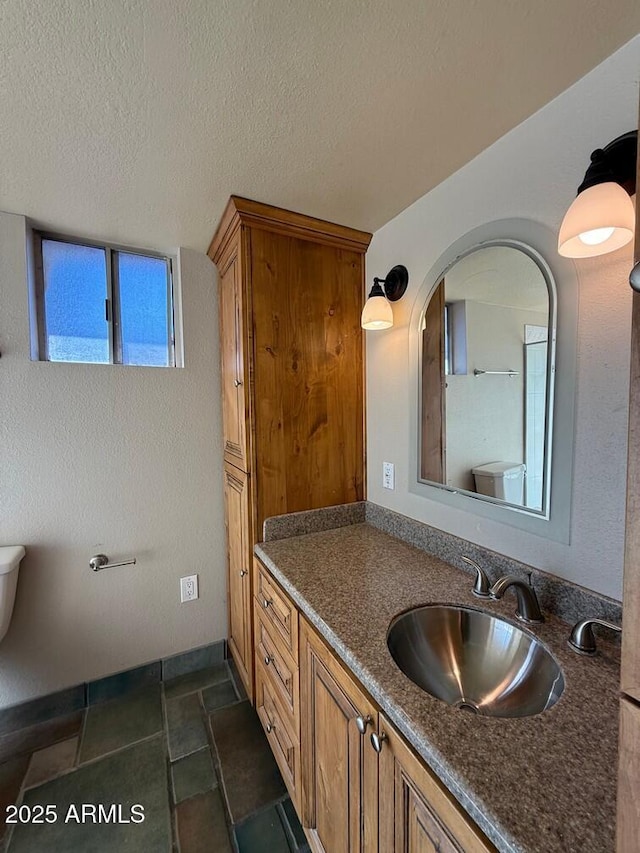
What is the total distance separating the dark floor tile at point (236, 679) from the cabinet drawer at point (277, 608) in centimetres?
68

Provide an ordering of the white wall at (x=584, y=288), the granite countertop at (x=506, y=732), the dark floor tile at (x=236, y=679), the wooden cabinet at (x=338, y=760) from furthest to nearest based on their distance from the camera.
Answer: the dark floor tile at (x=236, y=679)
the white wall at (x=584, y=288)
the wooden cabinet at (x=338, y=760)
the granite countertop at (x=506, y=732)

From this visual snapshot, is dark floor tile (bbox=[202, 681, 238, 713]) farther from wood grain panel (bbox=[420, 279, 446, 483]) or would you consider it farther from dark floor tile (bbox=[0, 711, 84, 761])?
wood grain panel (bbox=[420, 279, 446, 483])

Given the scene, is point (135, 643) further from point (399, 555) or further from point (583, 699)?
point (583, 699)

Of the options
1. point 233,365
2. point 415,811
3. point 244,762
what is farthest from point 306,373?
point 244,762

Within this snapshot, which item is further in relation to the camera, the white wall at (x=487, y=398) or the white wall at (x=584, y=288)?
the white wall at (x=487, y=398)

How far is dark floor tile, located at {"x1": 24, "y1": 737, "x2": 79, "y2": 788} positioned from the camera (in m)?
1.32

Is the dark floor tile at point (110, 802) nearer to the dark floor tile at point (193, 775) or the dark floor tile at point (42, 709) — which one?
the dark floor tile at point (193, 775)

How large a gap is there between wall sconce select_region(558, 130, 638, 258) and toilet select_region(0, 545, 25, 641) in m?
2.14

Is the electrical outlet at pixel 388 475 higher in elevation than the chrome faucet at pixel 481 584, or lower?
higher

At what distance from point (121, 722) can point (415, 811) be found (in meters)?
1.58

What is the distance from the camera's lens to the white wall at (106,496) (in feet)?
4.90

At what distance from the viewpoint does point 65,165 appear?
1.16 metres

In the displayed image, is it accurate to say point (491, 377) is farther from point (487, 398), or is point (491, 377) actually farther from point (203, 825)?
point (203, 825)

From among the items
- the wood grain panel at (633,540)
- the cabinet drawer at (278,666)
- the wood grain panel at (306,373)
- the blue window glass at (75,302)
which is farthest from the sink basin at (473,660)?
the blue window glass at (75,302)
